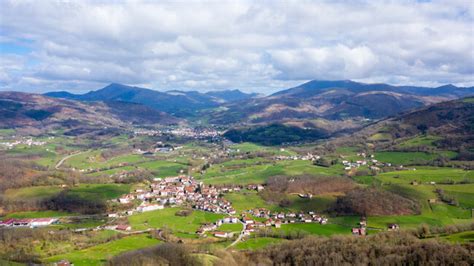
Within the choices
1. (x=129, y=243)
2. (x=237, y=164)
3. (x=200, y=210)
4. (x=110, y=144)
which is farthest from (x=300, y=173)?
(x=110, y=144)

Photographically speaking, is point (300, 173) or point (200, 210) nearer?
point (200, 210)

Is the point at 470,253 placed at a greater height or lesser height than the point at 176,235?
greater

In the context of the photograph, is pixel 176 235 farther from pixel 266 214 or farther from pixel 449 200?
pixel 449 200

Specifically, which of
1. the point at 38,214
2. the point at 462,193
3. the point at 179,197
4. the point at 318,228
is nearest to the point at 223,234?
the point at 318,228

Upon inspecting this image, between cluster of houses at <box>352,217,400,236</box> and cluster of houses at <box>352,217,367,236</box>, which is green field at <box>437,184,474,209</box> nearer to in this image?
cluster of houses at <box>352,217,400,236</box>

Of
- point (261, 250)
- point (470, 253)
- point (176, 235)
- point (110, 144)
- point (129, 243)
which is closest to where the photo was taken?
point (470, 253)

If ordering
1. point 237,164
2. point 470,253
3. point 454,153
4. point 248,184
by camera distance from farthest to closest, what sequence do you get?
point 237,164, point 454,153, point 248,184, point 470,253
